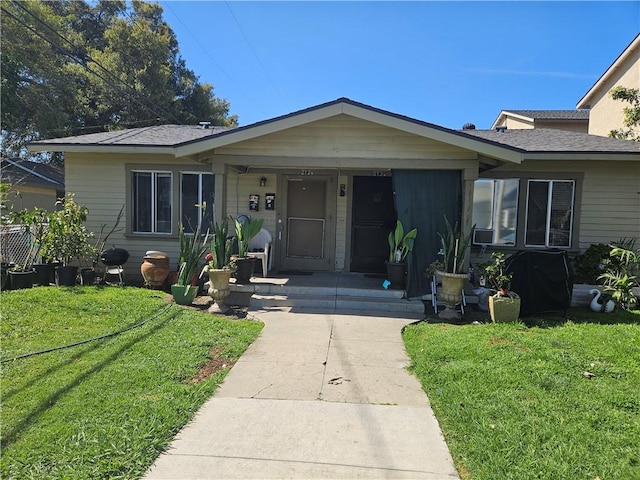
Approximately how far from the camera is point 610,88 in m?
14.7

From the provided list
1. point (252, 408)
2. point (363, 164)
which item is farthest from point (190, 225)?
point (252, 408)

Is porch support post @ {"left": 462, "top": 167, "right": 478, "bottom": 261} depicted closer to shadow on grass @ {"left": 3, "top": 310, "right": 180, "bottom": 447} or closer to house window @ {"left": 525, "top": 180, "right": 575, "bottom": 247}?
house window @ {"left": 525, "top": 180, "right": 575, "bottom": 247}

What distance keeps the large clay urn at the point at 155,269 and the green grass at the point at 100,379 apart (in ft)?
3.57

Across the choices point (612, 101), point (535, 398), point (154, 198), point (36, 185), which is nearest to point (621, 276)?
point (535, 398)

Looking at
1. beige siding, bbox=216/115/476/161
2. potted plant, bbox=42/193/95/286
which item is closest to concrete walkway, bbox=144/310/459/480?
beige siding, bbox=216/115/476/161

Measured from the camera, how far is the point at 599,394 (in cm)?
344

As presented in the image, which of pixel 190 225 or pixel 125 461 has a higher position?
pixel 190 225

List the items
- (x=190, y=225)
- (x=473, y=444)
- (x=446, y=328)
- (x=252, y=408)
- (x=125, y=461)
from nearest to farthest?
1. (x=125, y=461)
2. (x=473, y=444)
3. (x=252, y=408)
4. (x=446, y=328)
5. (x=190, y=225)

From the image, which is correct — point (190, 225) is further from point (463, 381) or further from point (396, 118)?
point (463, 381)

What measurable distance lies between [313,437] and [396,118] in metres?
5.01

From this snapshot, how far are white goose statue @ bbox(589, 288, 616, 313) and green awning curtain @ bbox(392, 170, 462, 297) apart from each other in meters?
2.60

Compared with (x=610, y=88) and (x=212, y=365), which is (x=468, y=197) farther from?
(x=610, y=88)

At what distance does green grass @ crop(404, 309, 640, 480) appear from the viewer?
8.47ft

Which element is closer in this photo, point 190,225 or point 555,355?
point 555,355
